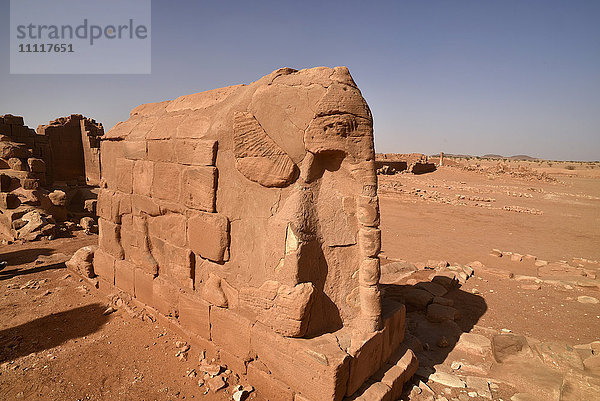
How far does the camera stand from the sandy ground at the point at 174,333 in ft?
10.1

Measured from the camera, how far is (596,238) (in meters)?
9.83

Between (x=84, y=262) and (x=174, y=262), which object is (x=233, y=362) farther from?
(x=84, y=262)

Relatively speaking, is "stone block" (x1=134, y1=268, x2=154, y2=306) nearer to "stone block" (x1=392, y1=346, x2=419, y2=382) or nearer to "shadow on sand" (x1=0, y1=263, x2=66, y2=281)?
"shadow on sand" (x1=0, y1=263, x2=66, y2=281)

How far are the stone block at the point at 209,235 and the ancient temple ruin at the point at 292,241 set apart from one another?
0.01 metres

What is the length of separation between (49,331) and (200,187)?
2745 mm

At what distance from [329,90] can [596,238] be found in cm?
1160

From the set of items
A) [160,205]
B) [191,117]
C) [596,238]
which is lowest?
[596,238]

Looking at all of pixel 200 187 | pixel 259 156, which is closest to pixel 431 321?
pixel 259 156

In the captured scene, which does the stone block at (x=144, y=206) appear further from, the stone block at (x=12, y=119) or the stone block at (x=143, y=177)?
the stone block at (x=12, y=119)

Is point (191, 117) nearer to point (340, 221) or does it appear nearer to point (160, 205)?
point (160, 205)

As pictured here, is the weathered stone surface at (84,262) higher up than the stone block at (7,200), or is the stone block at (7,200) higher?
the stone block at (7,200)

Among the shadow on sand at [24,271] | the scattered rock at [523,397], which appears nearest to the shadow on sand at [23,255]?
the shadow on sand at [24,271]

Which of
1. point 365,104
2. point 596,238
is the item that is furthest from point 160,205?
point 596,238

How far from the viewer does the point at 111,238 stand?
477 centimetres
